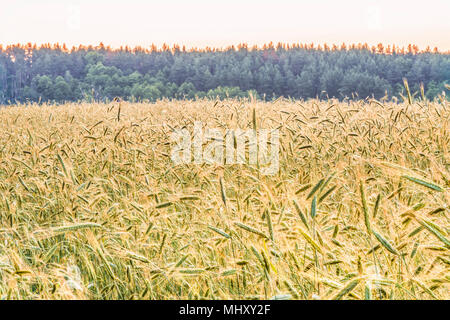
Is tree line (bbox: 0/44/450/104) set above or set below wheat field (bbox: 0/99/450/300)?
above

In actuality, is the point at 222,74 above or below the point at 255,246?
above

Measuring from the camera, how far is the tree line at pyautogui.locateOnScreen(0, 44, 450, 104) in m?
60.2

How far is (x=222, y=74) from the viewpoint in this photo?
68938 mm

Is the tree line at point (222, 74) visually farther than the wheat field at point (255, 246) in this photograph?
Yes

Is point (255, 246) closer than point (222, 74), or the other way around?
point (255, 246)

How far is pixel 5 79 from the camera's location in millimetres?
67812

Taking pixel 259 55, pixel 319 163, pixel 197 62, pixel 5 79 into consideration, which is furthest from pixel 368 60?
pixel 319 163

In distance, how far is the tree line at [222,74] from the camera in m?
60.2
